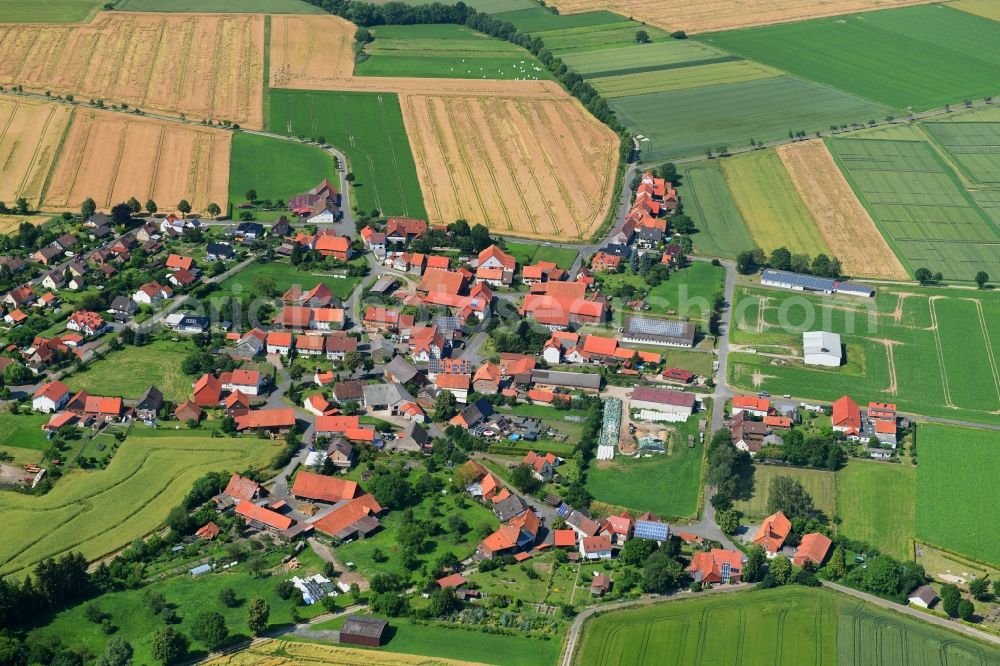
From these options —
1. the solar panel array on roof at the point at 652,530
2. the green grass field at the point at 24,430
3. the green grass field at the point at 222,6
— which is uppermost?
the green grass field at the point at 222,6

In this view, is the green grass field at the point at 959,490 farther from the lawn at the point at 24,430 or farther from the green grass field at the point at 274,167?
the green grass field at the point at 274,167

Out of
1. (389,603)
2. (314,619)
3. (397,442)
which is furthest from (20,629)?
(397,442)

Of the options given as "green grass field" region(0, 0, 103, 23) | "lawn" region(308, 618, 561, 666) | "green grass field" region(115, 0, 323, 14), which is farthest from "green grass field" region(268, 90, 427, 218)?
"lawn" region(308, 618, 561, 666)

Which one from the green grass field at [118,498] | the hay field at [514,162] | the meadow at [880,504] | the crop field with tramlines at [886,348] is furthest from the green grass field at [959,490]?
the green grass field at [118,498]

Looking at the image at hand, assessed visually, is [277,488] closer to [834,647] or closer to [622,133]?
[834,647]

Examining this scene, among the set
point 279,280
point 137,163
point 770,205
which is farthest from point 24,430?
point 770,205
